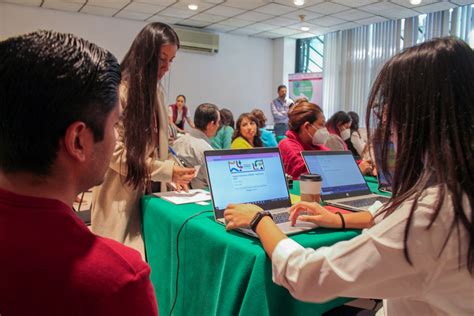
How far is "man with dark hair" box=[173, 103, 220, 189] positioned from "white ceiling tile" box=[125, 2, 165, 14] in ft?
11.5

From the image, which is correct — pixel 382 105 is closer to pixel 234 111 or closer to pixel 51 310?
pixel 51 310

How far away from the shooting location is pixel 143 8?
242 inches

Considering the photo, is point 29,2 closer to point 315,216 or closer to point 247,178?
point 247,178

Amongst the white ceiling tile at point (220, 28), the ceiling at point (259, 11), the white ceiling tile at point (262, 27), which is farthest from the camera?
the white ceiling tile at point (220, 28)

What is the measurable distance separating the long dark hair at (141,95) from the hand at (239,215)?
561 millimetres

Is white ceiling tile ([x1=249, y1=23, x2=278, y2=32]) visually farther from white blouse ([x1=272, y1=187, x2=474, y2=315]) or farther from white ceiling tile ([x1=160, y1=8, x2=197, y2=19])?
white blouse ([x1=272, y1=187, x2=474, y2=315])

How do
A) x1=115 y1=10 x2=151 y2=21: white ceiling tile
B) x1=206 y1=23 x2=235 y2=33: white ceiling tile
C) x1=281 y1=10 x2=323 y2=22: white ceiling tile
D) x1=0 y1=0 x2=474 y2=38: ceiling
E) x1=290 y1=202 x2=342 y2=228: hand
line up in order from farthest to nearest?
x1=206 y1=23 x2=235 y2=33: white ceiling tile → x1=115 y1=10 x2=151 y2=21: white ceiling tile → x1=281 y1=10 x2=323 y2=22: white ceiling tile → x1=0 y1=0 x2=474 y2=38: ceiling → x1=290 y1=202 x2=342 y2=228: hand

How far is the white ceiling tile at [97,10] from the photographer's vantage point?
6105 millimetres

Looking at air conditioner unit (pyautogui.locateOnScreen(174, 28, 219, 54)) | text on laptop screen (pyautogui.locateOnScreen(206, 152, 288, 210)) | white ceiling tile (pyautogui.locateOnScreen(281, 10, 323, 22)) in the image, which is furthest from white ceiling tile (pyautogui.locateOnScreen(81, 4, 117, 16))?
text on laptop screen (pyautogui.locateOnScreen(206, 152, 288, 210))

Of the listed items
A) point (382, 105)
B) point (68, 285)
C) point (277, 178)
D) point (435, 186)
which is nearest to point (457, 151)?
point (435, 186)

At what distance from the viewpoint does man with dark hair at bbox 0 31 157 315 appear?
1.52 feet

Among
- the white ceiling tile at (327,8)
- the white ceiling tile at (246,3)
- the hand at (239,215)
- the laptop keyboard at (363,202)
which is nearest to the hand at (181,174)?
the hand at (239,215)

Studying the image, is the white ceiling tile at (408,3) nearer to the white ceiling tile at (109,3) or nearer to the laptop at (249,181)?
the white ceiling tile at (109,3)

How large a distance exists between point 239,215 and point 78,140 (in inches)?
26.7
